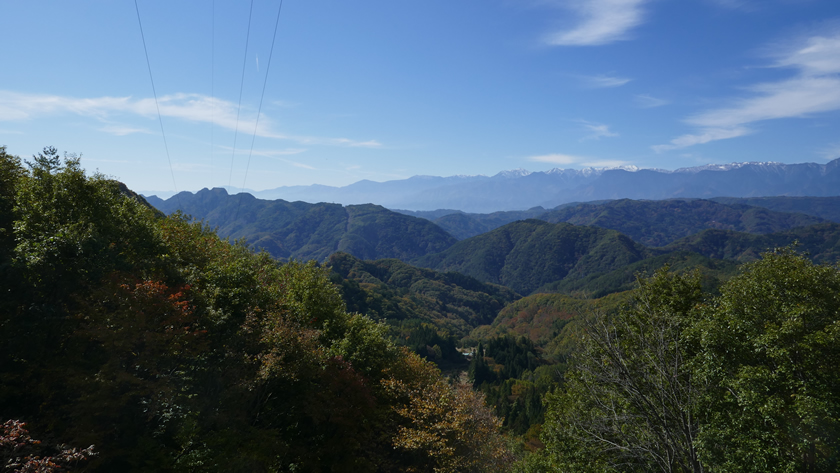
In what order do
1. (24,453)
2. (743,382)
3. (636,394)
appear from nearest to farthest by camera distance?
(24,453) < (636,394) < (743,382)

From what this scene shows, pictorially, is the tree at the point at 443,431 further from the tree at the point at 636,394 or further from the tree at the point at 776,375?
the tree at the point at 776,375

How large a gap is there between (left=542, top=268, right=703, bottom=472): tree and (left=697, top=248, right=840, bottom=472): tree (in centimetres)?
101

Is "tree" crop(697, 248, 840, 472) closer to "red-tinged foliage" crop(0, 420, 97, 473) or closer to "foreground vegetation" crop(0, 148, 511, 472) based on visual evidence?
"foreground vegetation" crop(0, 148, 511, 472)

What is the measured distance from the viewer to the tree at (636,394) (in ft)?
38.5

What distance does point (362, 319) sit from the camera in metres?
30.1

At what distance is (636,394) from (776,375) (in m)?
6.31

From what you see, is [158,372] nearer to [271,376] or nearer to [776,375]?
[271,376]

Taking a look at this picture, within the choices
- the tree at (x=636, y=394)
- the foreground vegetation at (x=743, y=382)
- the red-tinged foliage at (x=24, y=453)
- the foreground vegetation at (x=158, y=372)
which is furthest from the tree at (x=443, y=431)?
the red-tinged foliage at (x=24, y=453)

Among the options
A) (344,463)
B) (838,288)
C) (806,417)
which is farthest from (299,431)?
(838,288)

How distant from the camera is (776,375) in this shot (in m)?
13.3

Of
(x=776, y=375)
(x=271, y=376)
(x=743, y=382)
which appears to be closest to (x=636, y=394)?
(x=743, y=382)

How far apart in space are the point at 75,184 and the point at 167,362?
8768 millimetres

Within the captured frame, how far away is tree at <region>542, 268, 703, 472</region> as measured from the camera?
38.5 ft

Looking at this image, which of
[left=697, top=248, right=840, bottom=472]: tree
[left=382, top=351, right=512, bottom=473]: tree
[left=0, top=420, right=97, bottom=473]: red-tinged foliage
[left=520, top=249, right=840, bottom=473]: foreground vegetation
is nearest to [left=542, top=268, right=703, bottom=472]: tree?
[left=520, top=249, right=840, bottom=473]: foreground vegetation
